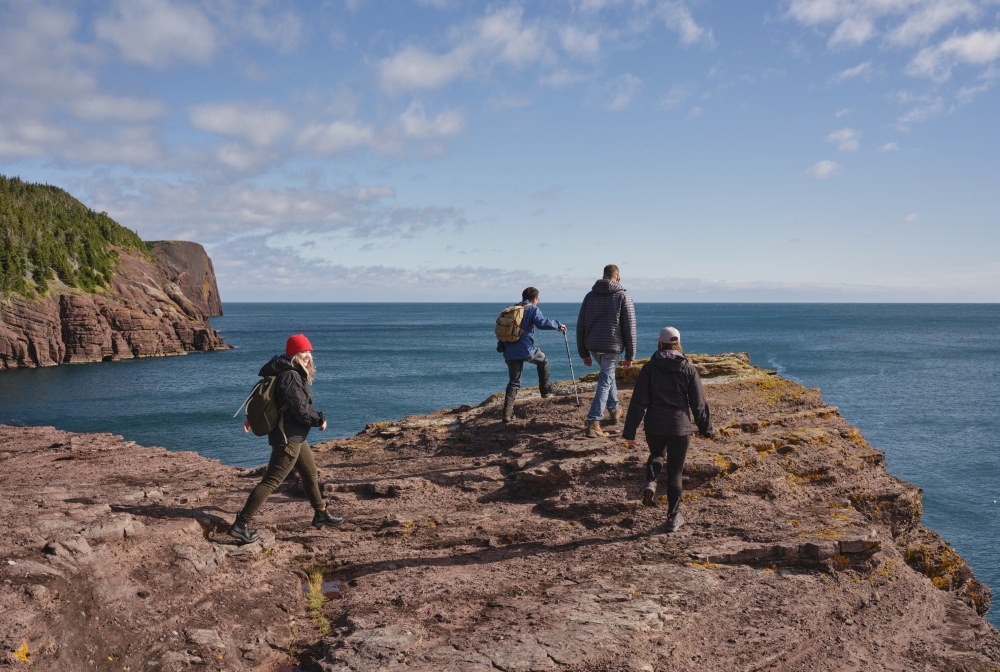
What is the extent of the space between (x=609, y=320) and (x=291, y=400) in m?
4.52

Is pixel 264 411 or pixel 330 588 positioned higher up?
pixel 264 411

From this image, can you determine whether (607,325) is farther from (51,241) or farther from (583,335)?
(51,241)

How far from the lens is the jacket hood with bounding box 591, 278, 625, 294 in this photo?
875cm

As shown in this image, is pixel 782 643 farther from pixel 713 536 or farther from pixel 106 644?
pixel 106 644

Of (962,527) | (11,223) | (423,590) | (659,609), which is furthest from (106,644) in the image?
(11,223)

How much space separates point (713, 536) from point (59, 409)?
38.5 m

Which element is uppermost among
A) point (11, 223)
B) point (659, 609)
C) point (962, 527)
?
point (11, 223)

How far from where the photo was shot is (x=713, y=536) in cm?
671

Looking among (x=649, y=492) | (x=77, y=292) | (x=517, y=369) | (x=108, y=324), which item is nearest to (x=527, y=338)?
(x=517, y=369)

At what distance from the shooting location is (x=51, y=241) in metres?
58.8

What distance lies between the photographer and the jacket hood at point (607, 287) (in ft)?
28.7

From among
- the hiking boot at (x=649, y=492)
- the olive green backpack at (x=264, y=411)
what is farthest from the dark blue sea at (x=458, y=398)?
the olive green backpack at (x=264, y=411)

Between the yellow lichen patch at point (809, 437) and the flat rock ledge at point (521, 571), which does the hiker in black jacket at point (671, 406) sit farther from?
the yellow lichen patch at point (809, 437)

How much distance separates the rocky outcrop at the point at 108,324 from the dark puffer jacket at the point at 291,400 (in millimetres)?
54715
